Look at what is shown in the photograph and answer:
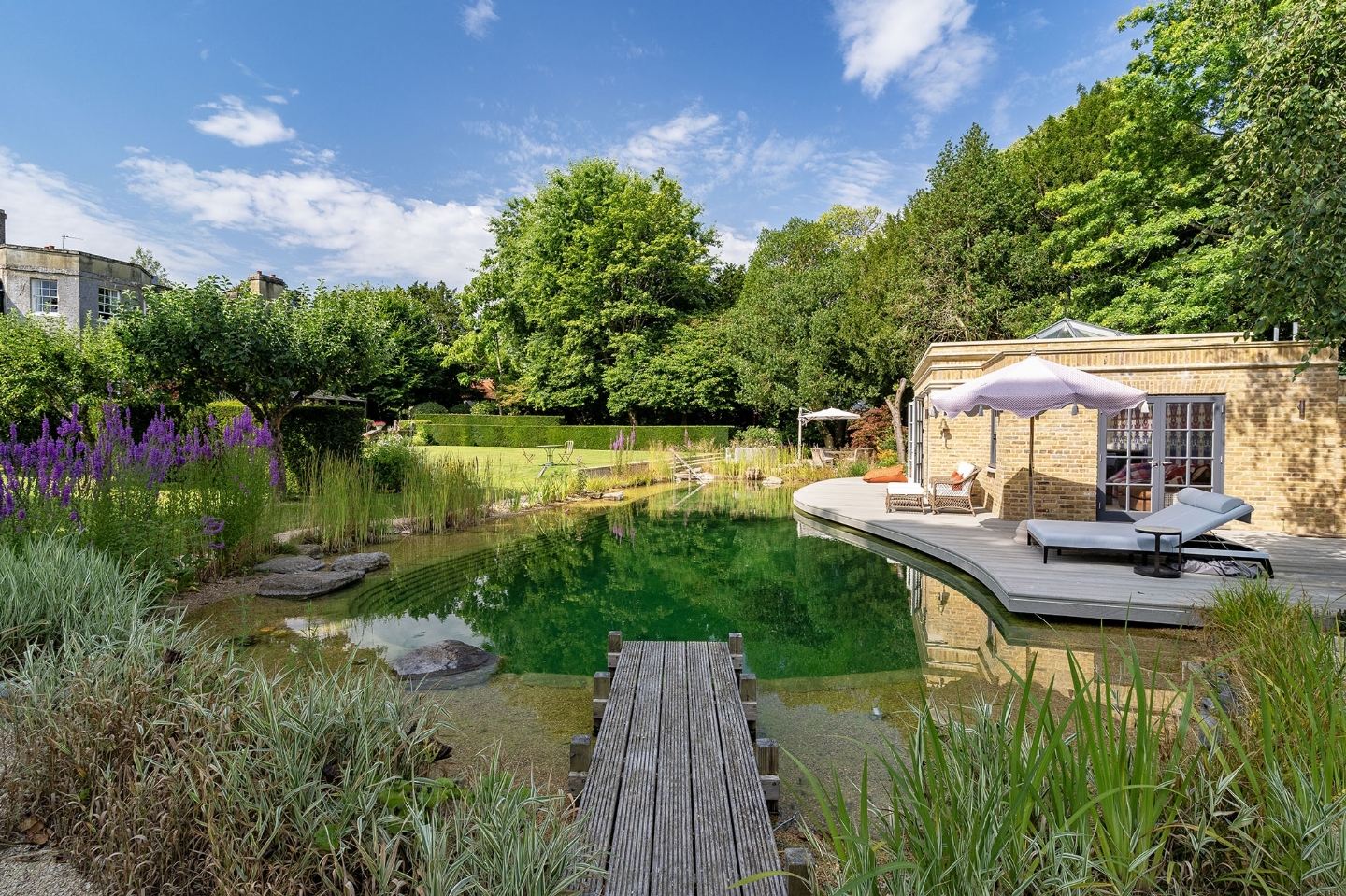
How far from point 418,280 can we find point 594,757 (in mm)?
45762

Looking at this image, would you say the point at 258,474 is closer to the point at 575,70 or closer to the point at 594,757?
the point at 594,757

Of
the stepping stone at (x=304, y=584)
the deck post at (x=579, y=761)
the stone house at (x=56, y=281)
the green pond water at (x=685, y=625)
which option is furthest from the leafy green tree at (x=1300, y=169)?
the stone house at (x=56, y=281)

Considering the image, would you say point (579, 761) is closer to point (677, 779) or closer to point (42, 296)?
point (677, 779)

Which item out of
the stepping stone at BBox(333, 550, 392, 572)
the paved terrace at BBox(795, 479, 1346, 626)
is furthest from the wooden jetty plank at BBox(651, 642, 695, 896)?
the stepping stone at BBox(333, 550, 392, 572)

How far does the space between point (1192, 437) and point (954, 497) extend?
10.8 ft

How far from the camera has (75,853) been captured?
222 centimetres

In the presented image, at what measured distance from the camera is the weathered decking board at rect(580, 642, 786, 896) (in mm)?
2129

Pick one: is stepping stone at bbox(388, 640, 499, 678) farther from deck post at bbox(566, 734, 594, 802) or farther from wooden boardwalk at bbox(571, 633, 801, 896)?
deck post at bbox(566, 734, 594, 802)

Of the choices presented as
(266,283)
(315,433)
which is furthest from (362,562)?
(266,283)

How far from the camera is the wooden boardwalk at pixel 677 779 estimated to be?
7.02 ft

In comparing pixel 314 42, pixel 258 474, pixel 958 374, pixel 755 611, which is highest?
pixel 314 42

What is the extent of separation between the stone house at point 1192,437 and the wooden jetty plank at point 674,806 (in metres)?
8.21

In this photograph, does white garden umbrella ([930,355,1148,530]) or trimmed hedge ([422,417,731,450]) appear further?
trimmed hedge ([422,417,731,450])

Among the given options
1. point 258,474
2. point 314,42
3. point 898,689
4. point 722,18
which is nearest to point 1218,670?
point 898,689
